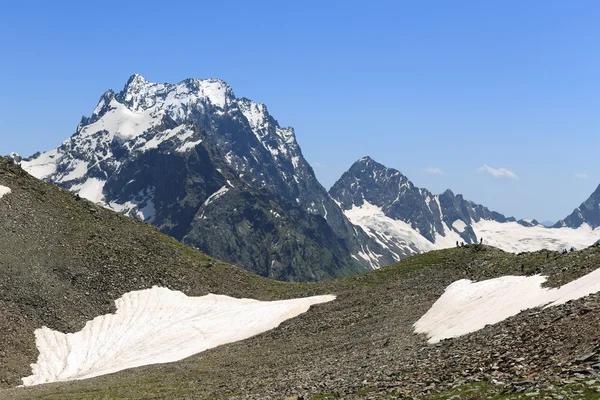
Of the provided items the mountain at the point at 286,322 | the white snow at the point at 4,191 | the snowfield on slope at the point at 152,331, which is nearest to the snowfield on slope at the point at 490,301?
the mountain at the point at 286,322

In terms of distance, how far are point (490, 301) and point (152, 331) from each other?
52780 mm

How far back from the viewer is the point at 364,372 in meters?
47.1

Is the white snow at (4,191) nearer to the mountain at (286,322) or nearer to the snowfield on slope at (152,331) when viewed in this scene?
the mountain at (286,322)

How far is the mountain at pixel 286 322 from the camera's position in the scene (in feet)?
122

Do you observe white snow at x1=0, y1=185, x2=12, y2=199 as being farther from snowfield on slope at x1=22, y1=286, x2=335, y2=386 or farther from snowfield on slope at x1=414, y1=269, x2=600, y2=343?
snowfield on slope at x1=414, y1=269, x2=600, y2=343

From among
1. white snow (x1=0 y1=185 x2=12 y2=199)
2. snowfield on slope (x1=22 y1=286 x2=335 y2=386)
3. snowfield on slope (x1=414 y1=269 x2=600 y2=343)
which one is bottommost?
snowfield on slope (x1=414 y1=269 x2=600 y2=343)

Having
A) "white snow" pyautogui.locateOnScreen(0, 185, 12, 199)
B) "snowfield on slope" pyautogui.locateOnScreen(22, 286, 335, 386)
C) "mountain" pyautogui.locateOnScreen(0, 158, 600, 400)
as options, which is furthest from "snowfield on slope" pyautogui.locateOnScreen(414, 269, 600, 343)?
"white snow" pyautogui.locateOnScreen(0, 185, 12, 199)

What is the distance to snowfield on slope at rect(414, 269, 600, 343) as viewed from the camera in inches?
2309

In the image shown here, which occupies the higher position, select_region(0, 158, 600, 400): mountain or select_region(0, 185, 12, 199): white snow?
select_region(0, 185, 12, 199): white snow

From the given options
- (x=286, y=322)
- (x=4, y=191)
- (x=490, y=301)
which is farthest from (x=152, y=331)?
(x=490, y=301)

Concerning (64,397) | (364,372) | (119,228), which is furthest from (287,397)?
(119,228)

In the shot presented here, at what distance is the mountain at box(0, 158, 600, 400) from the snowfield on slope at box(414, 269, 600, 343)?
0.72 metres

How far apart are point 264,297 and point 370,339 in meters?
45.8

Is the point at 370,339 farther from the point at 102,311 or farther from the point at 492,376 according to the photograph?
the point at 102,311
